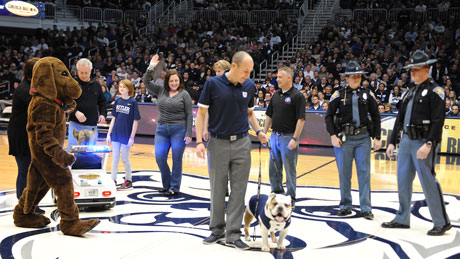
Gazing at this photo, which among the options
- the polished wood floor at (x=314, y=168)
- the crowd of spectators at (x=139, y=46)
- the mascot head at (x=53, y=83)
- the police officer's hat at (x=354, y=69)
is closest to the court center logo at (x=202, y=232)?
the polished wood floor at (x=314, y=168)

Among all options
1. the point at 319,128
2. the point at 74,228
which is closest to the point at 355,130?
the point at 74,228

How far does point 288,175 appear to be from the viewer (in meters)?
6.49

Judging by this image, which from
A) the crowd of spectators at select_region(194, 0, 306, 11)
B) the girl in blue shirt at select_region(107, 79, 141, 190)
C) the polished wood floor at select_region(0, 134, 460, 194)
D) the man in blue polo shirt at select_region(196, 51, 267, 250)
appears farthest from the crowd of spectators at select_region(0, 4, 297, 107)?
the man in blue polo shirt at select_region(196, 51, 267, 250)

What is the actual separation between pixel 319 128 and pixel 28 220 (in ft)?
30.4

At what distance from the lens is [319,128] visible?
13.5m

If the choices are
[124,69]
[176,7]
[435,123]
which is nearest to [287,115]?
[435,123]

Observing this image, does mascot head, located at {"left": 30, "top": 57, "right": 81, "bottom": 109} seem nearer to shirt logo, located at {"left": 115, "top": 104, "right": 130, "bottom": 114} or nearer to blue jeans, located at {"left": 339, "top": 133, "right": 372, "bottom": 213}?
shirt logo, located at {"left": 115, "top": 104, "right": 130, "bottom": 114}

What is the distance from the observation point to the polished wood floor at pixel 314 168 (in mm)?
8391

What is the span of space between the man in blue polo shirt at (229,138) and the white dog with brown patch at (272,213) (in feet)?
0.62

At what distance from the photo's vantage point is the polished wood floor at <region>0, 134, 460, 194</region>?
27.5 ft

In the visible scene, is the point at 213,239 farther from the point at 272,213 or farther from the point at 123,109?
the point at 123,109

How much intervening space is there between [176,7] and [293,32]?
24.7ft

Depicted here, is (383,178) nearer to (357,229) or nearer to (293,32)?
(357,229)

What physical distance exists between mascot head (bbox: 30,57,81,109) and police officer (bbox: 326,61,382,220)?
3.00m
